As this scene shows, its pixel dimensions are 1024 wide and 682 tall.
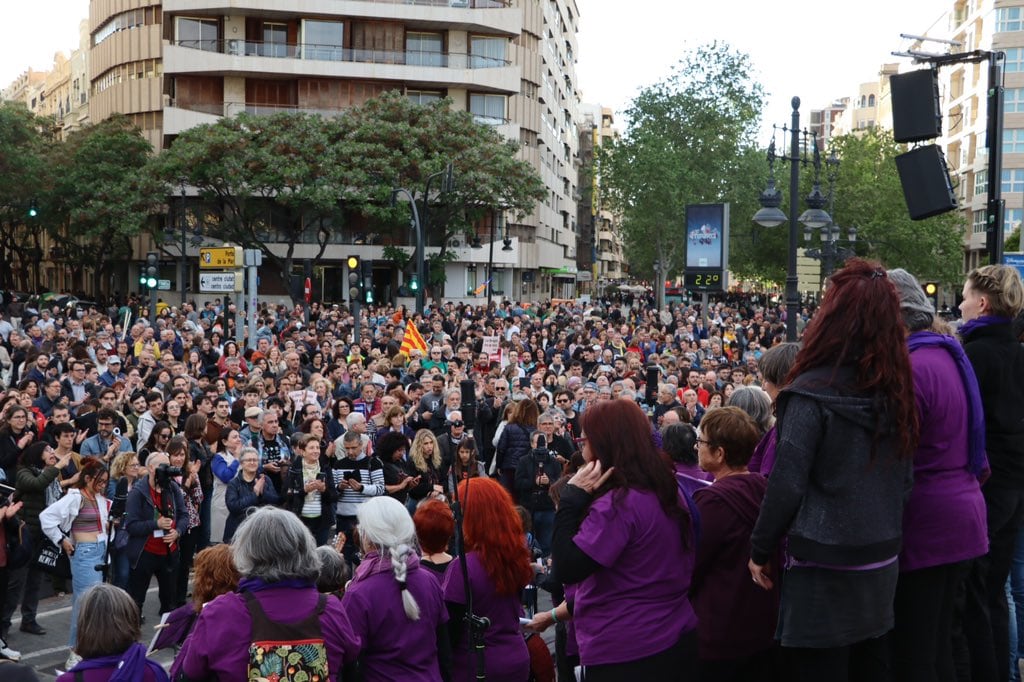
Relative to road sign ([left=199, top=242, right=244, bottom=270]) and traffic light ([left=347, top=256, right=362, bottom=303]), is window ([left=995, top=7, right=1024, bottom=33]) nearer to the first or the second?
traffic light ([left=347, top=256, right=362, bottom=303])

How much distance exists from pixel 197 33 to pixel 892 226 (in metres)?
39.2

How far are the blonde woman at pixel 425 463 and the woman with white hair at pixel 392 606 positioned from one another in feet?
18.0

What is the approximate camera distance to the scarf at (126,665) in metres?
4.14

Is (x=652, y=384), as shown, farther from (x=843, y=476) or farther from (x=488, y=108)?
(x=488, y=108)

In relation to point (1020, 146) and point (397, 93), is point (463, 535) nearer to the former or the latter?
point (397, 93)

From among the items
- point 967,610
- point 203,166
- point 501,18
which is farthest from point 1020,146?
point 967,610

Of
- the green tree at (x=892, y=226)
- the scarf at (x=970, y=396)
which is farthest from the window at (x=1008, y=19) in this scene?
the scarf at (x=970, y=396)

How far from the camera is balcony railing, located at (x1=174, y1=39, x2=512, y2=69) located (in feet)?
176

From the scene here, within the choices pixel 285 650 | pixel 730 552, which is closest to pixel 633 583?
pixel 730 552

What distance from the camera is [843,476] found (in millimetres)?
3273

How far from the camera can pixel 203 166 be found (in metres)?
45.4

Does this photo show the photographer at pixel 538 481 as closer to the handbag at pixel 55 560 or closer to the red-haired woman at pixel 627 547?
the handbag at pixel 55 560

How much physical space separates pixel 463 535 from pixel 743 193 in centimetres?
5515

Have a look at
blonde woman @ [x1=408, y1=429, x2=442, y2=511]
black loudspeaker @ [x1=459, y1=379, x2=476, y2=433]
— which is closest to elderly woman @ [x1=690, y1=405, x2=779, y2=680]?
black loudspeaker @ [x1=459, y1=379, x2=476, y2=433]
